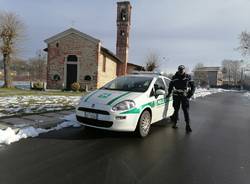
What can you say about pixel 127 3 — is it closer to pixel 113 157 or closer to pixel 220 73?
pixel 113 157

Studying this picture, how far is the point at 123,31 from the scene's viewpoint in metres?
37.1

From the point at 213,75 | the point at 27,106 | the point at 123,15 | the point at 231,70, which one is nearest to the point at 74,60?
the point at 123,15

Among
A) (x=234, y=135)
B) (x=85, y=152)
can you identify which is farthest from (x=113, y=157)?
(x=234, y=135)

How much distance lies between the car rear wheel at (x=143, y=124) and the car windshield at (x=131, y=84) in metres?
0.70

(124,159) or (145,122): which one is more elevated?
(145,122)

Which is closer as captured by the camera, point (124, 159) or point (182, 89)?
point (124, 159)

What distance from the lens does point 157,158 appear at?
4.66 metres

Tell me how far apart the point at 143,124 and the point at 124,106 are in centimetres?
85

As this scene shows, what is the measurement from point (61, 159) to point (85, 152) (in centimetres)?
58

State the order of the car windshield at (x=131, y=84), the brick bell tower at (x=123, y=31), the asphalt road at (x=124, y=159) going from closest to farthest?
the asphalt road at (x=124, y=159)
the car windshield at (x=131, y=84)
the brick bell tower at (x=123, y=31)

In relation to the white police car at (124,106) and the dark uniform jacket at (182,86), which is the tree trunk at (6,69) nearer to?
the white police car at (124,106)

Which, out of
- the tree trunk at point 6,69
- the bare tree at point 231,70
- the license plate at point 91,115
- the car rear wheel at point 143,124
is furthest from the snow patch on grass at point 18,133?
the bare tree at point 231,70

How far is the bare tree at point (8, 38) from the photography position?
1014 inches

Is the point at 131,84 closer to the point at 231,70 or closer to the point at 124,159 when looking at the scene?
the point at 124,159
